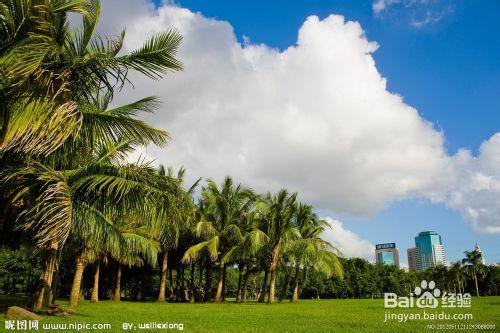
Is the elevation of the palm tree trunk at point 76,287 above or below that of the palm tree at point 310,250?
below

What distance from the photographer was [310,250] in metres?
30.5

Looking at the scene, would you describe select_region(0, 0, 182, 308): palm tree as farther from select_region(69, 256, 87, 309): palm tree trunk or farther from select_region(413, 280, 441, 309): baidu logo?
select_region(413, 280, 441, 309): baidu logo

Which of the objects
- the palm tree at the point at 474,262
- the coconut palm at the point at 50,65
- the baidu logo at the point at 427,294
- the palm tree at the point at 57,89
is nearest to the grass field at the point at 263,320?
the baidu logo at the point at 427,294

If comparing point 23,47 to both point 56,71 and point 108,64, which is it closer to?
point 56,71

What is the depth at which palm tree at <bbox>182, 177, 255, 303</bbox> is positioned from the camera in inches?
1240

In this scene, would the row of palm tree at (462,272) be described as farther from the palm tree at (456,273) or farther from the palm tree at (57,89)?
the palm tree at (57,89)

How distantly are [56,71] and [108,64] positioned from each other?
0.99m

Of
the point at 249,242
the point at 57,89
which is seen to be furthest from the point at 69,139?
the point at 249,242

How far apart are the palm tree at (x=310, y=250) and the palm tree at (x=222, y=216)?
4.78 m

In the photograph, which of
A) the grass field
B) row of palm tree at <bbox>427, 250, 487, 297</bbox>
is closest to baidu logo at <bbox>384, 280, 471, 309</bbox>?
the grass field

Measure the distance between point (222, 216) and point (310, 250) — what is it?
26.3 ft

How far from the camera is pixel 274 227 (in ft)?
101

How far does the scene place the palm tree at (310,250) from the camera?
31.0 meters

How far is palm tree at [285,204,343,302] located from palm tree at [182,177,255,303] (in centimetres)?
478
